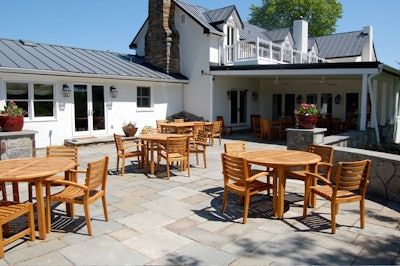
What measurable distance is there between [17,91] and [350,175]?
10.1 meters

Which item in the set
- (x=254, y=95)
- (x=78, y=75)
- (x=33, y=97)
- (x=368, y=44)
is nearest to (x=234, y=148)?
(x=78, y=75)

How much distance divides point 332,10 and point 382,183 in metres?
34.8

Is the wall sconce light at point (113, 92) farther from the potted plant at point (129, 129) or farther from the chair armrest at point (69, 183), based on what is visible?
the chair armrest at point (69, 183)

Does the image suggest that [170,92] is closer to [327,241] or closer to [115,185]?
[115,185]

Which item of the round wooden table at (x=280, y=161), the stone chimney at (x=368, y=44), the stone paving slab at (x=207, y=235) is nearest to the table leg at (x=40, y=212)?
the stone paving slab at (x=207, y=235)

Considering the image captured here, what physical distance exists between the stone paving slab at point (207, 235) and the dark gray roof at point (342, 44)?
743 inches

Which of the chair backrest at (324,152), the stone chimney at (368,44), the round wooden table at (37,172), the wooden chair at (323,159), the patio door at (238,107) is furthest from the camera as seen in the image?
the stone chimney at (368,44)

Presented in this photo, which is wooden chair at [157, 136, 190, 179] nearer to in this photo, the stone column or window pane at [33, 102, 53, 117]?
the stone column

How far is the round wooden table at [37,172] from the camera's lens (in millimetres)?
3553

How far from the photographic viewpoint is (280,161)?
4.46m

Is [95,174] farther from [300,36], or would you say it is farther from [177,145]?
[300,36]

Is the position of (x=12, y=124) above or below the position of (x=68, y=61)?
below

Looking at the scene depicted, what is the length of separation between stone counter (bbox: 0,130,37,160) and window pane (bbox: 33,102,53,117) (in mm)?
4604

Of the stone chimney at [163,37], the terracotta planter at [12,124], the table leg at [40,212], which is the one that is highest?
the stone chimney at [163,37]
